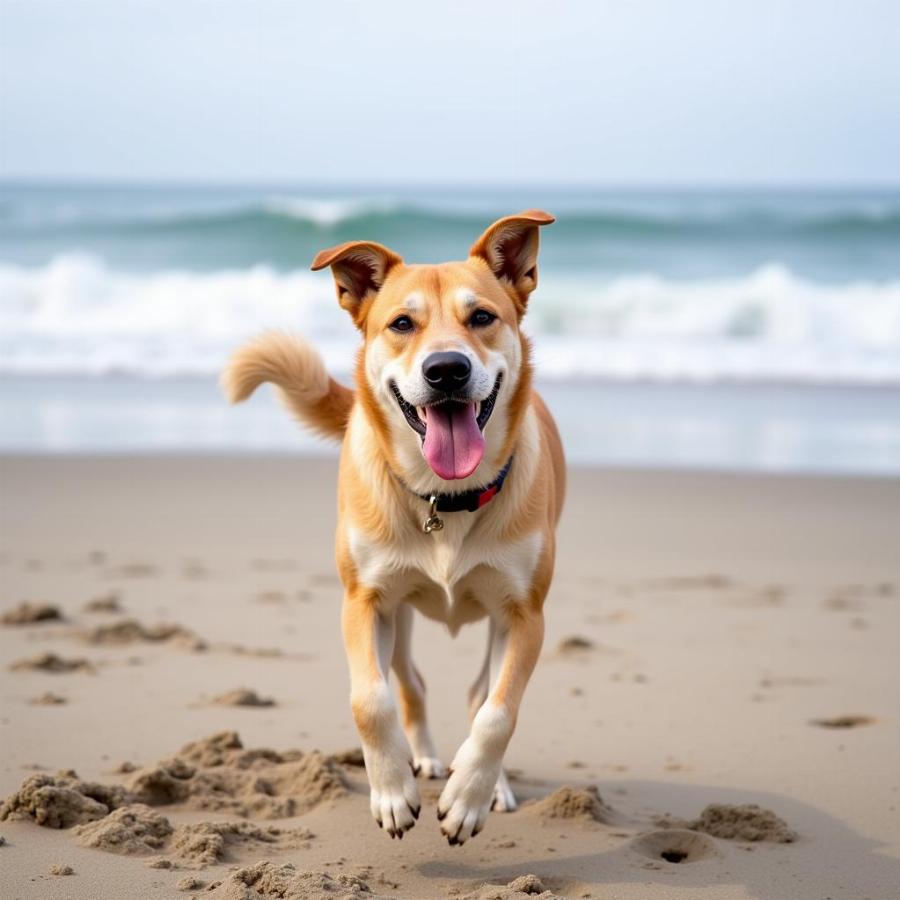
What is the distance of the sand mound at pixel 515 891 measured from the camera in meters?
3.42

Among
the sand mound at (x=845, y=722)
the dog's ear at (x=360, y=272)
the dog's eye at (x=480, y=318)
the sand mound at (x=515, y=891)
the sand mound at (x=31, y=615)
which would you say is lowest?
the sand mound at (x=515, y=891)

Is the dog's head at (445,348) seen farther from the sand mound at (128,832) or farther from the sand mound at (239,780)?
the sand mound at (128,832)

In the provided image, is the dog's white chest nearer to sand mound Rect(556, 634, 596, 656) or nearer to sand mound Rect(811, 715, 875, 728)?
sand mound Rect(811, 715, 875, 728)

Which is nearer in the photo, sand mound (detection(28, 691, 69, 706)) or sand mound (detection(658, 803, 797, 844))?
sand mound (detection(658, 803, 797, 844))

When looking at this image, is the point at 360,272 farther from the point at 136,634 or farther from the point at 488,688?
the point at 136,634

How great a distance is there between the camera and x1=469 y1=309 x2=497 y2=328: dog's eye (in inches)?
158

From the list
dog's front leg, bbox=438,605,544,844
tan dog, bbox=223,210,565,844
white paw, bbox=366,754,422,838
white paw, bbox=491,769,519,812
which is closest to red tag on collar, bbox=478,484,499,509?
tan dog, bbox=223,210,565,844

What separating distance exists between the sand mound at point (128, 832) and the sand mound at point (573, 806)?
1.19 metres

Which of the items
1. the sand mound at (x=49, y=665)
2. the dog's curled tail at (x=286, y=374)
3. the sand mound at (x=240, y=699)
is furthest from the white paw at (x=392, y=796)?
the sand mound at (x=49, y=665)

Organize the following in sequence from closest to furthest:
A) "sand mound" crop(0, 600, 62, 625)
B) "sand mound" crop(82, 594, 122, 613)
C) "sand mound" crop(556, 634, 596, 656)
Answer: "sand mound" crop(556, 634, 596, 656) → "sand mound" crop(0, 600, 62, 625) → "sand mound" crop(82, 594, 122, 613)

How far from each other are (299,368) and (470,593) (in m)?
1.45

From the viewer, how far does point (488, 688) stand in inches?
180

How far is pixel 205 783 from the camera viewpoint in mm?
4293

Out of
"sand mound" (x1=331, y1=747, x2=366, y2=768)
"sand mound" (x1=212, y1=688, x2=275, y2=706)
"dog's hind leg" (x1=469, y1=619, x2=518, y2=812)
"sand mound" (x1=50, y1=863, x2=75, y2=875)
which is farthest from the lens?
"sand mound" (x1=212, y1=688, x2=275, y2=706)
